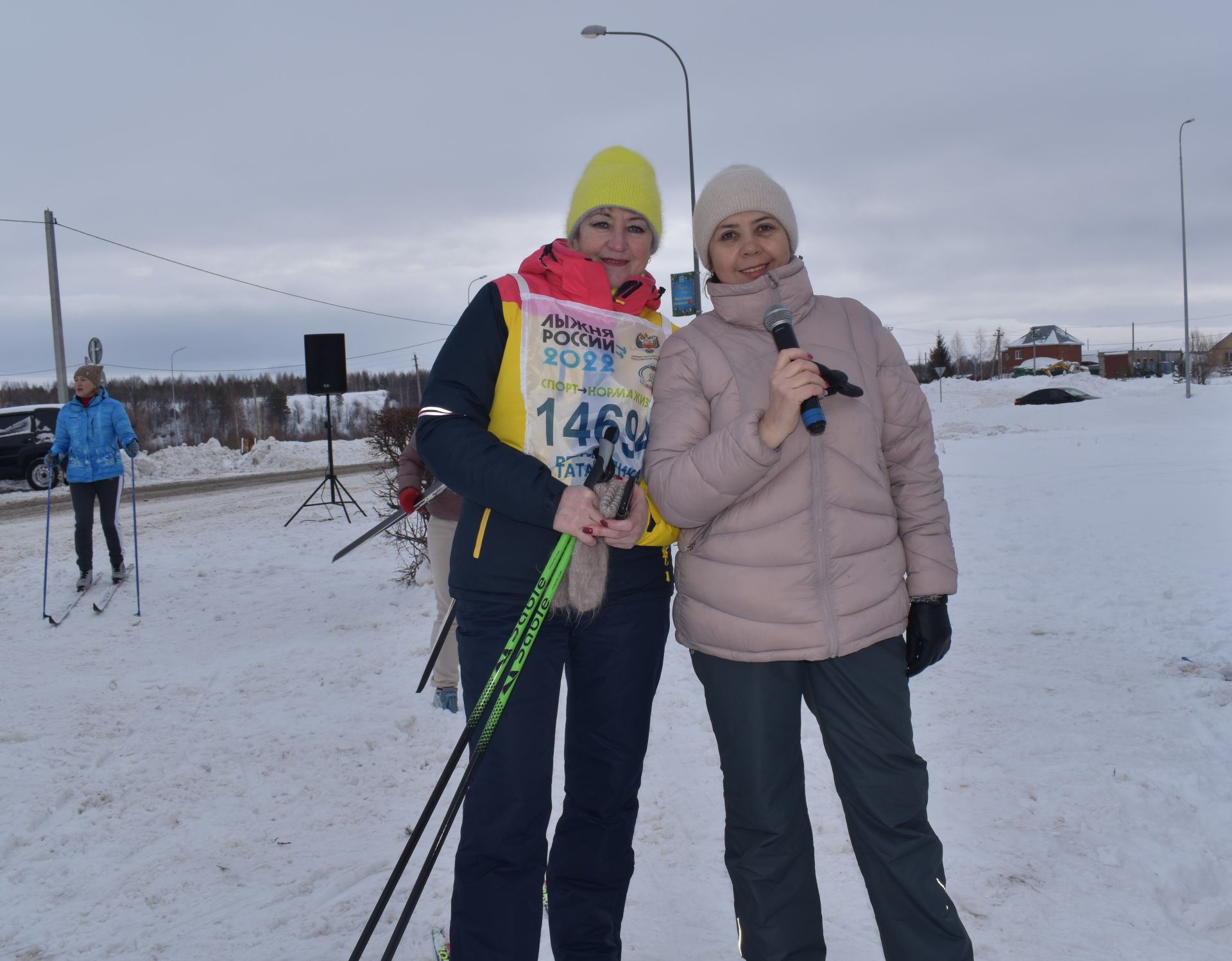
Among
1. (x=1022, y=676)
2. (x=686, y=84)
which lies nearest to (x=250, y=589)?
(x=1022, y=676)

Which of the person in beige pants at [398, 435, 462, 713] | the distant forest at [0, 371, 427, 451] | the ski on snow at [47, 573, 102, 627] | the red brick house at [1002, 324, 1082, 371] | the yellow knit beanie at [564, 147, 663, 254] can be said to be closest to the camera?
the yellow knit beanie at [564, 147, 663, 254]

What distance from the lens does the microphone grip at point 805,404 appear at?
1864mm

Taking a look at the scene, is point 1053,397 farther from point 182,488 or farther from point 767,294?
point 767,294

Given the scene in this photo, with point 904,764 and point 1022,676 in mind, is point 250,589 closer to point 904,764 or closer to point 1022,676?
point 1022,676

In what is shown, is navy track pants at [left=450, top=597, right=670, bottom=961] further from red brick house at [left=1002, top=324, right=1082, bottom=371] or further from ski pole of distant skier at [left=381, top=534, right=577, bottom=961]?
red brick house at [left=1002, top=324, right=1082, bottom=371]

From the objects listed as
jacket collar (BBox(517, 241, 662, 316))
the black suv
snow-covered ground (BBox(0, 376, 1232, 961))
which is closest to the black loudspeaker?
snow-covered ground (BBox(0, 376, 1232, 961))

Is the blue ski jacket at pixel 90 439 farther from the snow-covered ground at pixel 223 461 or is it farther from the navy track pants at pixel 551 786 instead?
the snow-covered ground at pixel 223 461

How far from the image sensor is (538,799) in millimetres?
2156

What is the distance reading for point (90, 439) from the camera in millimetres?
7797

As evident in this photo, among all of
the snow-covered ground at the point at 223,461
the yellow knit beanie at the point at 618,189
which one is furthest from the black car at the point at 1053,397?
the yellow knit beanie at the point at 618,189

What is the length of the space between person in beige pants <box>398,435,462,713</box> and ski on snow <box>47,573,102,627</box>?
12.9 ft

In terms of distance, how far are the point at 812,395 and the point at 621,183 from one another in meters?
0.91

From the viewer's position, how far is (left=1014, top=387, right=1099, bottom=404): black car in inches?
1310

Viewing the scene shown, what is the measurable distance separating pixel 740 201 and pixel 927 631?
1216mm
